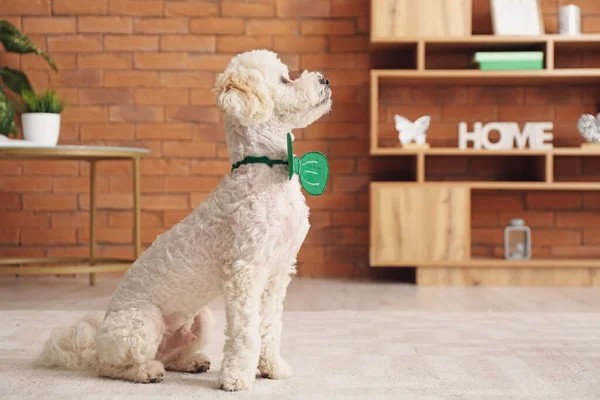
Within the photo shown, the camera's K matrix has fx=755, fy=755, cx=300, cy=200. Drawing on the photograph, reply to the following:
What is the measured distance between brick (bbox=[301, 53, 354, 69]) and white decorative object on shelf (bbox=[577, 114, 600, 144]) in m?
1.24

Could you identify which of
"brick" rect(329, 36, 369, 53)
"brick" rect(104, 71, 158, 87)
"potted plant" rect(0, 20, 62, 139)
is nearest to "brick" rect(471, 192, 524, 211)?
"brick" rect(329, 36, 369, 53)

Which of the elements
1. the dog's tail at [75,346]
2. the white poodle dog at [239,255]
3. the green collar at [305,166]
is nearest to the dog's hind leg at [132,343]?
the white poodle dog at [239,255]

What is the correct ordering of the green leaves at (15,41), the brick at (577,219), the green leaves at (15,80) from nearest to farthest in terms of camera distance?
the green leaves at (15,41) → the green leaves at (15,80) → the brick at (577,219)

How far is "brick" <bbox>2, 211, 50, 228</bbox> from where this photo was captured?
4129 millimetres

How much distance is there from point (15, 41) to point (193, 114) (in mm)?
966

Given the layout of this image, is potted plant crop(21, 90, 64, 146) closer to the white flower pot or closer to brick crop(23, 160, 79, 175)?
the white flower pot

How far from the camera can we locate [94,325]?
1.88 meters

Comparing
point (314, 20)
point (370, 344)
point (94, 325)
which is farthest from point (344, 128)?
Answer: point (94, 325)

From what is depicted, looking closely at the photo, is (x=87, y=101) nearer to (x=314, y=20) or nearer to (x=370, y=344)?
(x=314, y=20)

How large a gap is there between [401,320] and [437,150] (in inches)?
51.5

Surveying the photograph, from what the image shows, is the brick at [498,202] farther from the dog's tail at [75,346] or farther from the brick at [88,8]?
the dog's tail at [75,346]

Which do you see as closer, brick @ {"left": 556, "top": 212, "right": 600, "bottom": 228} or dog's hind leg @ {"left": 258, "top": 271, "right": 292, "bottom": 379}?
dog's hind leg @ {"left": 258, "top": 271, "right": 292, "bottom": 379}

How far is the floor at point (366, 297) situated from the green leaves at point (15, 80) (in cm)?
101

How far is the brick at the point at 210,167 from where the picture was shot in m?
4.12
